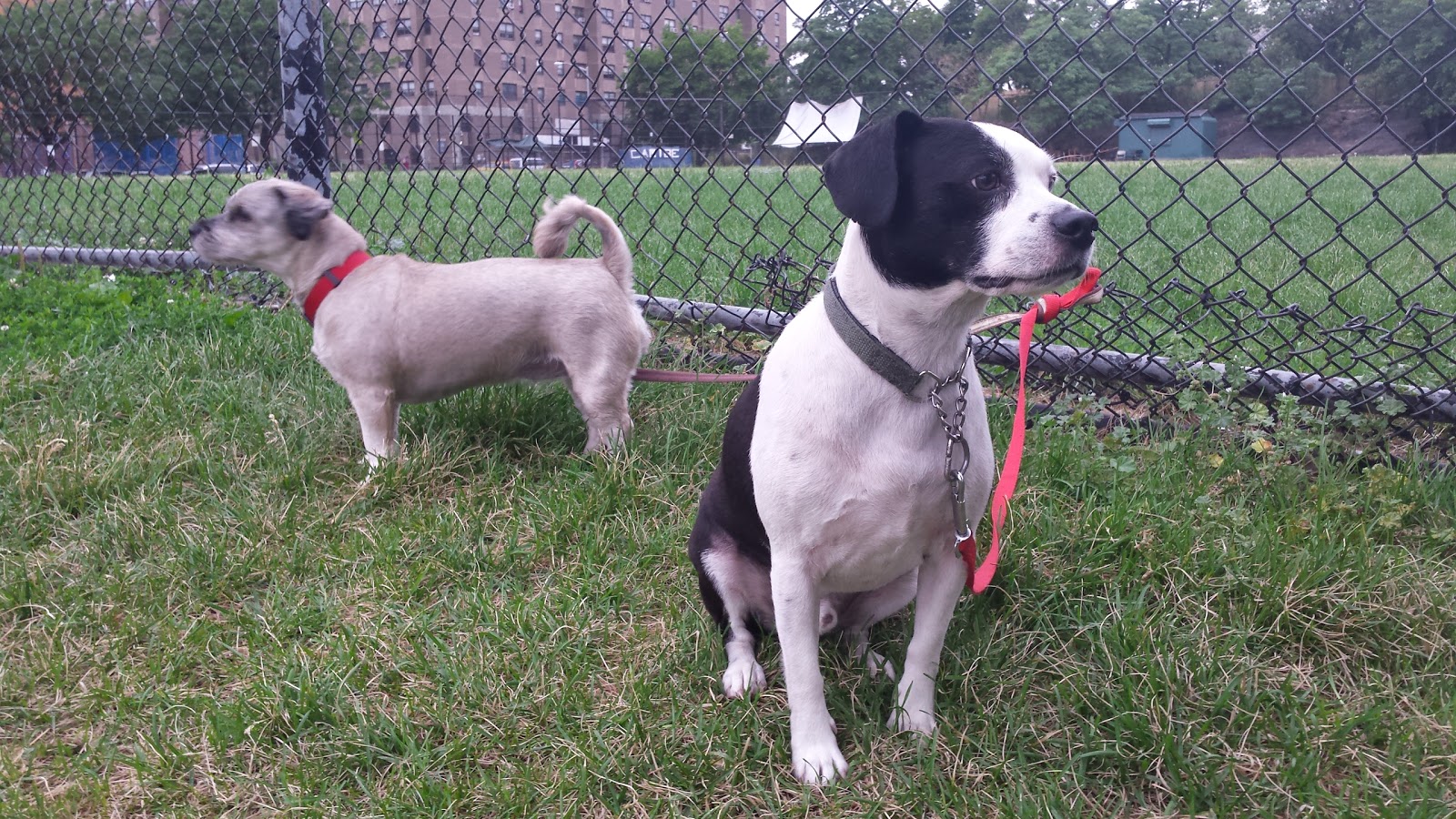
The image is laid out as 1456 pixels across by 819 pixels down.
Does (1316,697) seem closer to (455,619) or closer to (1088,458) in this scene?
(1088,458)

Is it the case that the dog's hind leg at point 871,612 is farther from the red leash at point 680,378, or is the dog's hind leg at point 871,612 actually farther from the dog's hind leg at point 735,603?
the red leash at point 680,378

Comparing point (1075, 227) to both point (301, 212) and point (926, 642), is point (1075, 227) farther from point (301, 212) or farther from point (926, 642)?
point (301, 212)

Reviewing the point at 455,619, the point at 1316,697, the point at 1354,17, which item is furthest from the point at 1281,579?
the point at 455,619

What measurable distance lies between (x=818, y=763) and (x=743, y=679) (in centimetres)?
29

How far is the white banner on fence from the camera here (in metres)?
3.20

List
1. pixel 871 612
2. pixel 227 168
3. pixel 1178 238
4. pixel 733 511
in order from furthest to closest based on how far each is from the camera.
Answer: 1. pixel 227 168
2. pixel 1178 238
3. pixel 871 612
4. pixel 733 511

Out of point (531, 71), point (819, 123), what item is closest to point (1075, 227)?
point (819, 123)

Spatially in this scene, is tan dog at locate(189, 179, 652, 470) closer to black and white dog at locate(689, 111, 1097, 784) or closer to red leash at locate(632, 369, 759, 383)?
red leash at locate(632, 369, 759, 383)

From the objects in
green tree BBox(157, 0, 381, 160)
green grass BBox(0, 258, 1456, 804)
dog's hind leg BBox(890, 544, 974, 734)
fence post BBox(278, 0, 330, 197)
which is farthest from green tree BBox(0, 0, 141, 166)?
dog's hind leg BBox(890, 544, 974, 734)

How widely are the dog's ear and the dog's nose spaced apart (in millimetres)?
2558

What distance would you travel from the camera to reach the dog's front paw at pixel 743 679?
197 cm

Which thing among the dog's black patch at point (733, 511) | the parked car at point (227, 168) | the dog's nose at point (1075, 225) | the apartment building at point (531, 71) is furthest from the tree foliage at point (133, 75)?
the dog's nose at point (1075, 225)

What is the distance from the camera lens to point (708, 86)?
375 centimetres

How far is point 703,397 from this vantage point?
10.7ft
